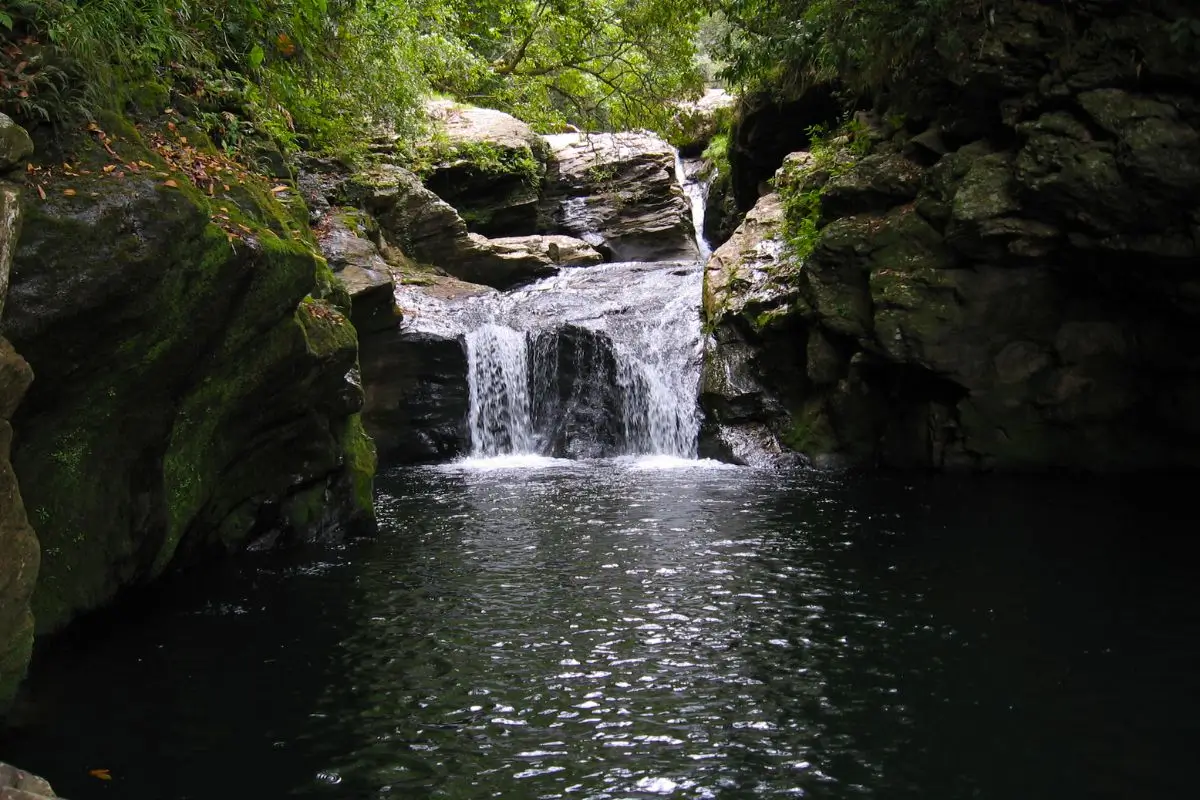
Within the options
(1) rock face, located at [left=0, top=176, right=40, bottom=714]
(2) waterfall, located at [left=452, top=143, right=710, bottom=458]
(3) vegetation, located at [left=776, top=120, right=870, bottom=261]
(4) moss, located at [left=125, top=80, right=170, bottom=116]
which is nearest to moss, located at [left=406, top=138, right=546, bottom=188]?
(2) waterfall, located at [left=452, top=143, right=710, bottom=458]

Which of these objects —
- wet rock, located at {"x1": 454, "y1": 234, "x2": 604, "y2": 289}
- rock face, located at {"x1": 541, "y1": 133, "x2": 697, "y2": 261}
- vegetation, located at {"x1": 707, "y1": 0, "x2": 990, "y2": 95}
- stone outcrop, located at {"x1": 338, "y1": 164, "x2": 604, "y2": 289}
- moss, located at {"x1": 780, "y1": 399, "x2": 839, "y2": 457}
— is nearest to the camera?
vegetation, located at {"x1": 707, "y1": 0, "x2": 990, "y2": 95}

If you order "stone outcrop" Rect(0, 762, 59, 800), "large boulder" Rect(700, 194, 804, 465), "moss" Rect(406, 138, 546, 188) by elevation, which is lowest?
"stone outcrop" Rect(0, 762, 59, 800)

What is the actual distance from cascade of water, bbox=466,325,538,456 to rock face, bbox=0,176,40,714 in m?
12.7

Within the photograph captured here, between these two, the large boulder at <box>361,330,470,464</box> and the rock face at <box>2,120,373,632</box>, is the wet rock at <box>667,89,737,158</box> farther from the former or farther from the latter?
the rock face at <box>2,120,373,632</box>

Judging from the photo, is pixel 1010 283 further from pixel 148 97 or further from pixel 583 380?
pixel 148 97

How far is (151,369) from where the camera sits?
6867 mm

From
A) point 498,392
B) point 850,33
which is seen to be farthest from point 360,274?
point 850,33

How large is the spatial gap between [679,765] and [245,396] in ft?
17.7

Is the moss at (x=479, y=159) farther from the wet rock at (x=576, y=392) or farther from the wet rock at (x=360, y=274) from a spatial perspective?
the wet rock at (x=576, y=392)

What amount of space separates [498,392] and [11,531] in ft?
43.3

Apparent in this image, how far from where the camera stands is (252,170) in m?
9.59

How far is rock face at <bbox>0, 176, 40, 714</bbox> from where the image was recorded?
15.1 ft

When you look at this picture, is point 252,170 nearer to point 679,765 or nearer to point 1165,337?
point 679,765

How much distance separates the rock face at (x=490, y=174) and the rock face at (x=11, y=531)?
1778 cm
